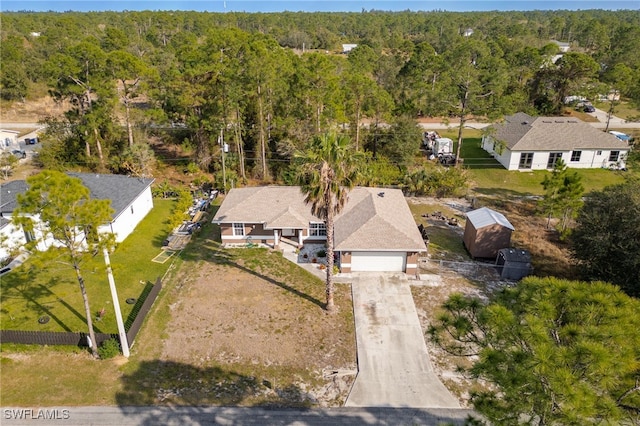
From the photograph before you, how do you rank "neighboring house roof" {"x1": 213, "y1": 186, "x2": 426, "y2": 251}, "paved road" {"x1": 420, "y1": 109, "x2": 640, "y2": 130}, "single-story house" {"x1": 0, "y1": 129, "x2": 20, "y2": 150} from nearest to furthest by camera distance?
"neighboring house roof" {"x1": 213, "y1": 186, "x2": 426, "y2": 251} → "single-story house" {"x1": 0, "y1": 129, "x2": 20, "y2": 150} → "paved road" {"x1": 420, "y1": 109, "x2": 640, "y2": 130}

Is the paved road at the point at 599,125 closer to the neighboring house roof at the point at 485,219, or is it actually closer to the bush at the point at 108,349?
the neighboring house roof at the point at 485,219

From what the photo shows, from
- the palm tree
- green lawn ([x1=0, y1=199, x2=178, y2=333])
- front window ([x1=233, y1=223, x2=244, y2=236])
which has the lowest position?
green lawn ([x1=0, y1=199, x2=178, y2=333])

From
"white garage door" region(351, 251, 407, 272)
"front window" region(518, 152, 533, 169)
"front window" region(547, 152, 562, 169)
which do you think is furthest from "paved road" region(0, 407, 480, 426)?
"front window" region(547, 152, 562, 169)

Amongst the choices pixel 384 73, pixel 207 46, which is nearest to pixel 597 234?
pixel 207 46

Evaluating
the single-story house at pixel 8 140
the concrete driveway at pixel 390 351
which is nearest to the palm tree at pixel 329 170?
the concrete driveway at pixel 390 351

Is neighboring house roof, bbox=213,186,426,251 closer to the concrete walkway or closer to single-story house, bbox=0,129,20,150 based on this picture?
the concrete walkway

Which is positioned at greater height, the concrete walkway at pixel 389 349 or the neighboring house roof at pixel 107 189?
the neighboring house roof at pixel 107 189
